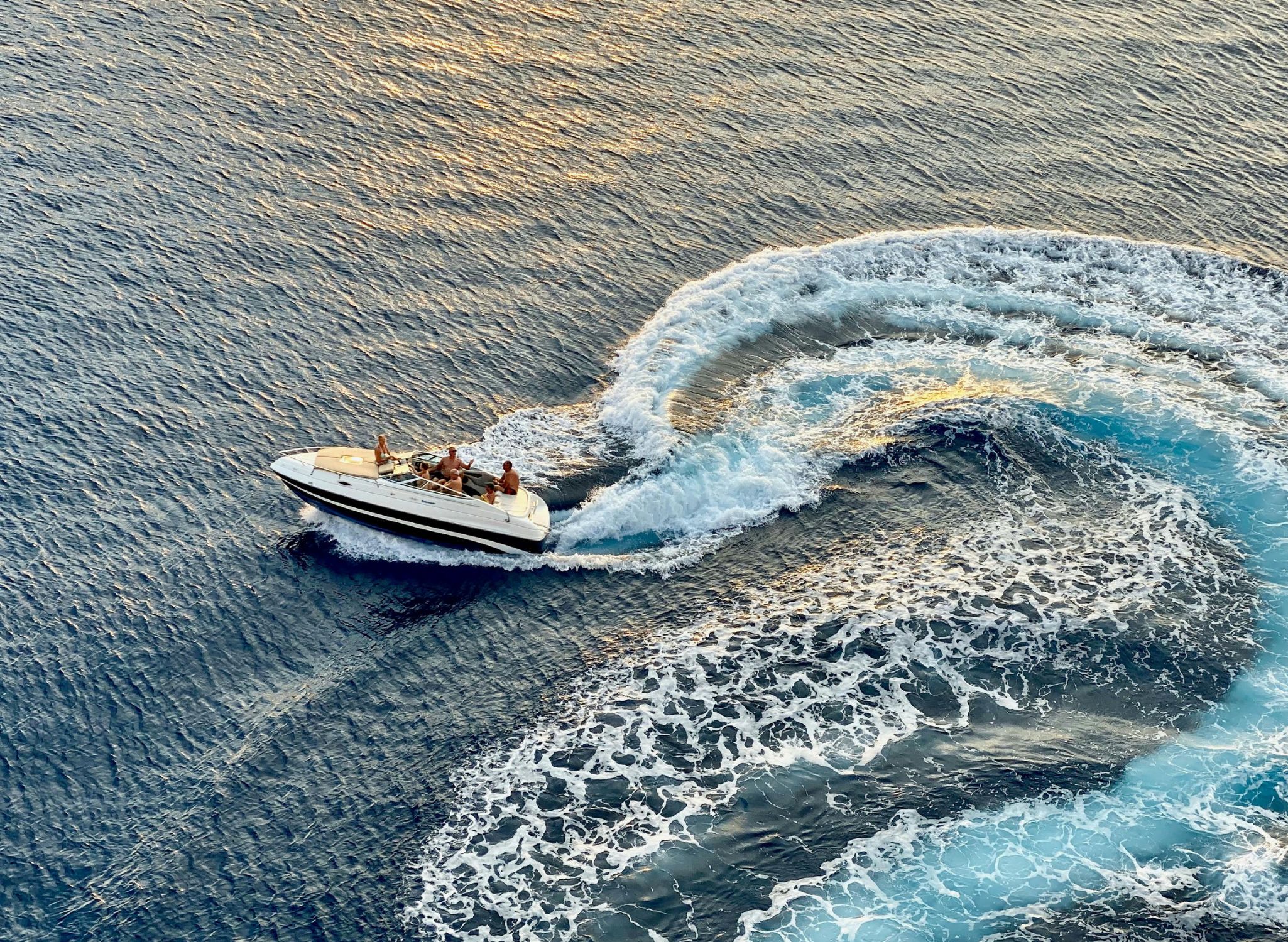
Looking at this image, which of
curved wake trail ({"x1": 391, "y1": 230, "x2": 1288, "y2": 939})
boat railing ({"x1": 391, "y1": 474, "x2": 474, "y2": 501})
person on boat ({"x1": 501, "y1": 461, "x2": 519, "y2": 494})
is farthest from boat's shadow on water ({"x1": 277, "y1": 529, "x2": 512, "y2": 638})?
person on boat ({"x1": 501, "y1": 461, "x2": 519, "y2": 494})

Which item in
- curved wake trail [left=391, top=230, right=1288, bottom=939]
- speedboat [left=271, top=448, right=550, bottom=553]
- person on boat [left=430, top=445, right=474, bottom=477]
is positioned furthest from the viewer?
person on boat [left=430, top=445, right=474, bottom=477]

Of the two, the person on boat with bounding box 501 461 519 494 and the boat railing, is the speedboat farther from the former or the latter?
the person on boat with bounding box 501 461 519 494

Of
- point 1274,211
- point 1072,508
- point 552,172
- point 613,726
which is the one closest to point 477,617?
point 613,726

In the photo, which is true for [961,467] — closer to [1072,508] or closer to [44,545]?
[1072,508]

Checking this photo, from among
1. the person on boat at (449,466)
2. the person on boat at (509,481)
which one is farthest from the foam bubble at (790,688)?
the person on boat at (449,466)

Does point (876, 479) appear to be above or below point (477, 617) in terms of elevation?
above
